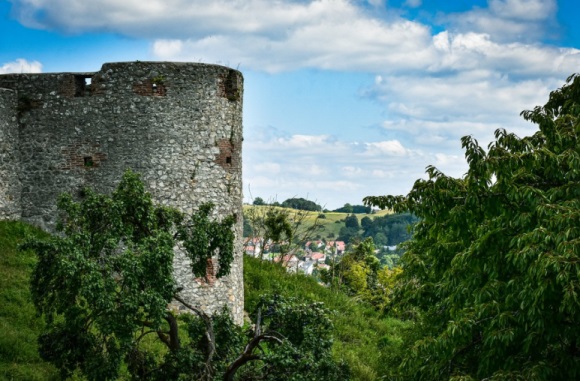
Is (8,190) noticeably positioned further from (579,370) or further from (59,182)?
(579,370)

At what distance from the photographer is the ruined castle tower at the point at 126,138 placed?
71.5 ft

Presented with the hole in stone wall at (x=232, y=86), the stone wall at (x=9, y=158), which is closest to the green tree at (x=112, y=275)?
the hole in stone wall at (x=232, y=86)

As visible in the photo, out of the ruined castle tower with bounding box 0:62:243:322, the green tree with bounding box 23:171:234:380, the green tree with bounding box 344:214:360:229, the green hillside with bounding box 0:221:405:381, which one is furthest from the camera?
the green tree with bounding box 344:214:360:229

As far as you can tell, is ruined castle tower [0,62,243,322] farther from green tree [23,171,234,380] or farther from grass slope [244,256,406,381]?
green tree [23,171,234,380]

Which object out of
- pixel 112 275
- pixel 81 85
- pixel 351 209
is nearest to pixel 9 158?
pixel 81 85

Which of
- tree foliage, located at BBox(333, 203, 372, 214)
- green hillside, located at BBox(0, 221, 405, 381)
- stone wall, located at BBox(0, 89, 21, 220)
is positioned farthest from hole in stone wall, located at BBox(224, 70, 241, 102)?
tree foliage, located at BBox(333, 203, 372, 214)

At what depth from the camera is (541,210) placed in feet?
39.9

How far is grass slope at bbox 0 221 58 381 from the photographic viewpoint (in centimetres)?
1627

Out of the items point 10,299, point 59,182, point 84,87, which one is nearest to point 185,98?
point 84,87

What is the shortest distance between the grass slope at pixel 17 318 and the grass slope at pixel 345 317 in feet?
25.6

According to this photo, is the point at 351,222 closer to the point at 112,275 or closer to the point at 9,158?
the point at 9,158

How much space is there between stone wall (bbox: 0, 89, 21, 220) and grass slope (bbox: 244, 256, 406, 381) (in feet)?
26.5

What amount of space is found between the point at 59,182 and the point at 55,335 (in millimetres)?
8456

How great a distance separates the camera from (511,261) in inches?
522
